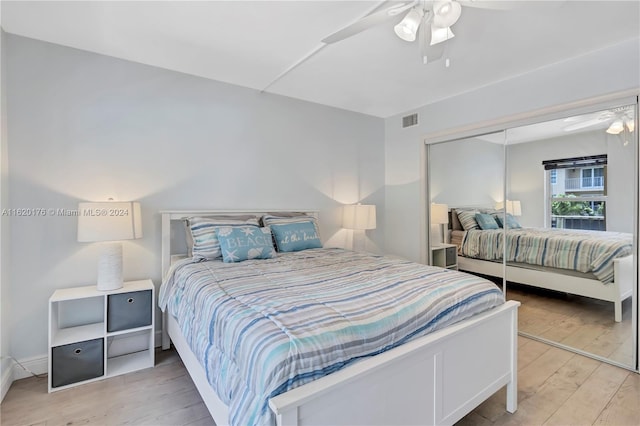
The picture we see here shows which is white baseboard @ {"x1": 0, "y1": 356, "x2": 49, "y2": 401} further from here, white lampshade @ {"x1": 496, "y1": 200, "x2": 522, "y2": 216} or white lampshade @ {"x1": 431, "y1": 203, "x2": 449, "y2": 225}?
white lampshade @ {"x1": 496, "y1": 200, "x2": 522, "y2": 216}

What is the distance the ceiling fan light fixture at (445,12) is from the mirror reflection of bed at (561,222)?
1811 millimetres

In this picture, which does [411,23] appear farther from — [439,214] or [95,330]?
[95,330]

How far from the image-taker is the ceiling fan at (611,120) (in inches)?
93.4

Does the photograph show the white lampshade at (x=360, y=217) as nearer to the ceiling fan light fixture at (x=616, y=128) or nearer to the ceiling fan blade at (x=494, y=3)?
the ceiling fan light fixture at (x=616, y=128)

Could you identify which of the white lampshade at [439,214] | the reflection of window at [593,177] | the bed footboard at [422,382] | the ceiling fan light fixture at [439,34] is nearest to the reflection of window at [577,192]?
the reflection of window at [593,177]

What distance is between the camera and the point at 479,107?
10.7 feet

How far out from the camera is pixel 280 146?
3.43m

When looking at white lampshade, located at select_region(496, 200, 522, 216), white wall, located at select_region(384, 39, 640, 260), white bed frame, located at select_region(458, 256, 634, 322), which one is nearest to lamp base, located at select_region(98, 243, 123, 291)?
white wall, located at select_region(384, 39, 640, 260)

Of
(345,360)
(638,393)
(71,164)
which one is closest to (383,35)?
(345,360)

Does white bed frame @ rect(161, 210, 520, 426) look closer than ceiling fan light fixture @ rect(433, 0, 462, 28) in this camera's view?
Yes

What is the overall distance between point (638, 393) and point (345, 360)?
2304 mm

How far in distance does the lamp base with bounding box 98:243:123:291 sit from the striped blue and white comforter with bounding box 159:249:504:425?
469 mm

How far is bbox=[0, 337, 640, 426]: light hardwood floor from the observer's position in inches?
70.6

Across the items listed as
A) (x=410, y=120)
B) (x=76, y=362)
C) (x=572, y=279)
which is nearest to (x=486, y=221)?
(x=572, y=279)
